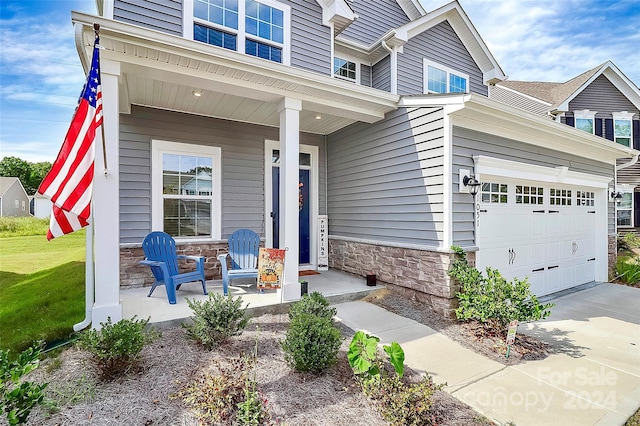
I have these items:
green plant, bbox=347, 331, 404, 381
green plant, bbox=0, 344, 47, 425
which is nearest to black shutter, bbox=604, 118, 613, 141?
green plant, bbox=347, 331, 404, 381

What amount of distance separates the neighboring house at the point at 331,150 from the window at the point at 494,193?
0.10 ft

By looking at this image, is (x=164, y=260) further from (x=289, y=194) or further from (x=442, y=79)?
(x=442, y=79)

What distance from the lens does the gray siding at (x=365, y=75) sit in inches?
274

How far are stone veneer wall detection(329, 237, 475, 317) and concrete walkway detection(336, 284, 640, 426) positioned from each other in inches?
22.9

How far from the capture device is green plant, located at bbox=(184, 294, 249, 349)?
3.06 meters

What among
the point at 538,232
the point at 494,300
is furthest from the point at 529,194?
the point at 494,300

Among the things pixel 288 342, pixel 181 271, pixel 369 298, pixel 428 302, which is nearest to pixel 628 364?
pixel 428 302

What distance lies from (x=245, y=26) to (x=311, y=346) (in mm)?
4783

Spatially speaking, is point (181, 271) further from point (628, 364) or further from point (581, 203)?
point (581, 203)

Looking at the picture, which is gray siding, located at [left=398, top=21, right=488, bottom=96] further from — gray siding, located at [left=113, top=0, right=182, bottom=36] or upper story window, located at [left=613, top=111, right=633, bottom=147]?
upper story window, located at [left=613, top=111, right=633, bottom=147]

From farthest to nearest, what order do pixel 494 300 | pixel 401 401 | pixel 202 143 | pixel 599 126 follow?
pixel 599 126 → pixel 202 143 → pixel 494 300 → pixel 401 401

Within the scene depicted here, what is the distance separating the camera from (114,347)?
2533mm

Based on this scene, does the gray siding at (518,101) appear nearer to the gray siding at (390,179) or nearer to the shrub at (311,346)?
the gray siding at (390,179)

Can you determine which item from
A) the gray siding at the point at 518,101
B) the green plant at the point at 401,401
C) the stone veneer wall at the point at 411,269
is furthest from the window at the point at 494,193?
the gray siding at the point at 518,101
